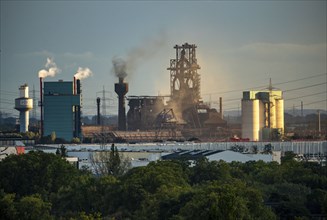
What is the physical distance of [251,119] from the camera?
155000mm

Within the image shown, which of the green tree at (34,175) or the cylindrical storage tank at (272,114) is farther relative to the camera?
the cylindrical storage tank at (272,114)

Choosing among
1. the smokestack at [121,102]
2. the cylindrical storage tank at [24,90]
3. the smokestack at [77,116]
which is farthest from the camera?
the smokestack at [121,102]

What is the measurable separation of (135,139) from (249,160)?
54.1 m

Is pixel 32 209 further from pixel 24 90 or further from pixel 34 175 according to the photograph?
pixel 24 90

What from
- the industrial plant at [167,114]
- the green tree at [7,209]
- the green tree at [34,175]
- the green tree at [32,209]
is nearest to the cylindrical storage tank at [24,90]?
the industrial plant at [167,114]

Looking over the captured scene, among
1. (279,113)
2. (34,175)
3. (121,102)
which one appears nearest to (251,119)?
(279,113)

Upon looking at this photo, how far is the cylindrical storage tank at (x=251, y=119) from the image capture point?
6078 inches

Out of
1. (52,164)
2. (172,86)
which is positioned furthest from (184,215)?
(172,86)

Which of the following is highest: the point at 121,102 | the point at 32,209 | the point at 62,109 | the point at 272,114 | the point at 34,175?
the point at 121,102

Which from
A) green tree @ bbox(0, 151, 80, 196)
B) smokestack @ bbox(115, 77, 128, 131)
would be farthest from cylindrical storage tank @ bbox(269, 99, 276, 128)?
green tree @ bbox(0, 151, 80, 196)

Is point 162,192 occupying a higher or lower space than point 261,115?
lower

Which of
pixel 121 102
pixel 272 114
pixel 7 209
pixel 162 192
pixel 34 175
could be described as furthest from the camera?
pixel 121 102

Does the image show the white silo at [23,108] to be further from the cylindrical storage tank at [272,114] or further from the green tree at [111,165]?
the green tree at [111,165]

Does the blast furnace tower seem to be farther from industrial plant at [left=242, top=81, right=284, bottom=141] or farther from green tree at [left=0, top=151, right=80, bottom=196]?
green tree at [left=0, top=151, right=80, bottom=196]
